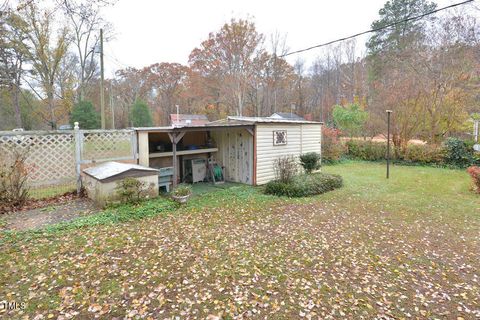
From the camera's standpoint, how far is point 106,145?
641 cm

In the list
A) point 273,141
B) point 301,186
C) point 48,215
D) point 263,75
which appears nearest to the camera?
point 48,215

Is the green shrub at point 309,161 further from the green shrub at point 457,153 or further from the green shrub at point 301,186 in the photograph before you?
the green shrub at point 457,153

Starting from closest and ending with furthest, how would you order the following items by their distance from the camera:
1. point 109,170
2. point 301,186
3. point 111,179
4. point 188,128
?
point 111,179
point 109,170
point 188,128
point 301,186

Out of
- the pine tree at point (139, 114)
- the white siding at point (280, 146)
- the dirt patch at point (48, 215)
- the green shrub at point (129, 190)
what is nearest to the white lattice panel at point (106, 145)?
the dirt patch at point (48, 215)

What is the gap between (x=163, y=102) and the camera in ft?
98.6

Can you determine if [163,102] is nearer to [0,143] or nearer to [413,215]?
[0,143]

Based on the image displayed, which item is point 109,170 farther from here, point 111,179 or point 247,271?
point 247,271

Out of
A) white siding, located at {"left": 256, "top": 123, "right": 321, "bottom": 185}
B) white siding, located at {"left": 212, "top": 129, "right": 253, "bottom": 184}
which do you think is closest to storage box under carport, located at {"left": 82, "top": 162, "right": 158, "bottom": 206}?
white siding, located at {"left": 212, "top": 129, "right": 253, "bottom": 184}

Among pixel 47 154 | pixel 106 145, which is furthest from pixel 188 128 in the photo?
pixel 47 154

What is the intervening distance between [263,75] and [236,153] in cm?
1423

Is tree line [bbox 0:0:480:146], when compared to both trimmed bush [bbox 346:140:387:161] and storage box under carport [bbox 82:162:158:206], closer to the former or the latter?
trimmed bush [bbox 346:140:387:161]

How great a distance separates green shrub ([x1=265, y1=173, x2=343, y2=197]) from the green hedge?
7.04 meters

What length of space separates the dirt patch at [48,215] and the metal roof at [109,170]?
2.17 feet

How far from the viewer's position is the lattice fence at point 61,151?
5473 millimetres
